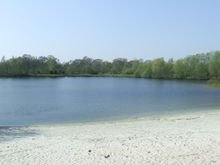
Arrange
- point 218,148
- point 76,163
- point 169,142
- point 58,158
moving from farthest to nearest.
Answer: point 169,142, point 218,148, point 58,158, point 76,163

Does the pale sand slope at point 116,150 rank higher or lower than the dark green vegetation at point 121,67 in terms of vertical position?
lower

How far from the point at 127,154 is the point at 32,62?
13955 cm

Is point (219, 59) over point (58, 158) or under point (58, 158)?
over

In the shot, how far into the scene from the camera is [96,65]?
6604 inches

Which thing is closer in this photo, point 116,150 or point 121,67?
point 116,150

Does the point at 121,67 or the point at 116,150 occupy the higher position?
the point at 121,67

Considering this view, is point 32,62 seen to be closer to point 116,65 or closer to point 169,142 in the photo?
point 116,65

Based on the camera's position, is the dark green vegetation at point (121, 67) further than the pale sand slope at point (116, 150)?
Yes

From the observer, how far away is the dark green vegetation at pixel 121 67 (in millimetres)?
103250

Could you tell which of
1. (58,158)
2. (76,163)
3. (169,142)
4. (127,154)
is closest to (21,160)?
(58,158)

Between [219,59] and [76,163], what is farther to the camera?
[219,59]

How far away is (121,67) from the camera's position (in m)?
160

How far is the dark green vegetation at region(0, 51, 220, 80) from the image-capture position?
10325 cm

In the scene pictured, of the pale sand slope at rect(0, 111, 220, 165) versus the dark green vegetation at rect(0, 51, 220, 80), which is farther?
the dark green vegetation at rect(0, 51, 220, 80)
